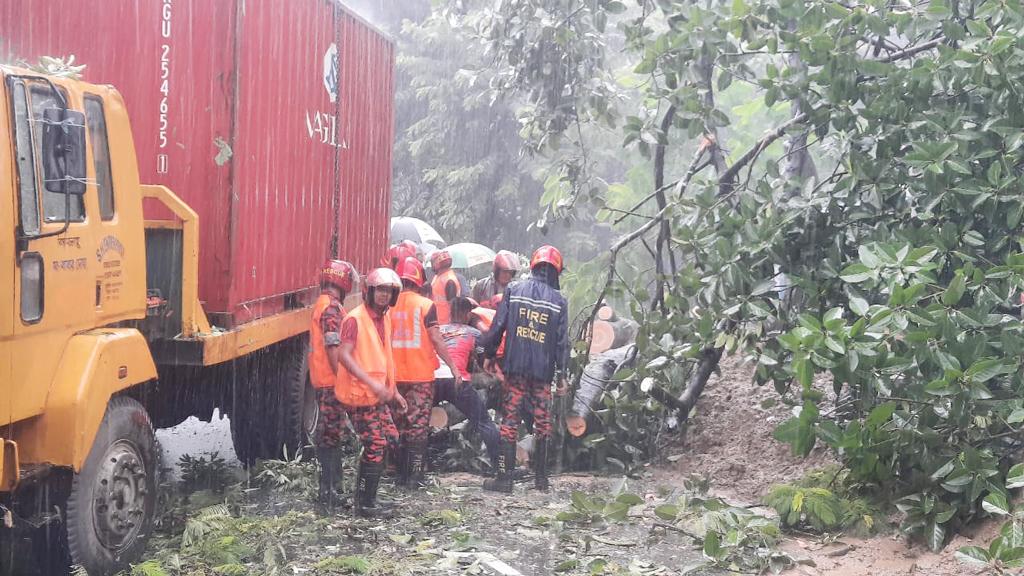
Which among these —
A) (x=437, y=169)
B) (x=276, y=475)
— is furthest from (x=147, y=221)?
(x=437, y=169)

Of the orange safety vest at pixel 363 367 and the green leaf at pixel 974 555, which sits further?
the orange safety vest at pixel 363 367

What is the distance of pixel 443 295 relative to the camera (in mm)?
8977

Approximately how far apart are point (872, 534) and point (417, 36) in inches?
732

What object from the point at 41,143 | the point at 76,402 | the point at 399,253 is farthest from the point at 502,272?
the point at 41,143

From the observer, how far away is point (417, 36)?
22938mm

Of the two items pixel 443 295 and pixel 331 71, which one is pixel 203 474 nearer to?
pixel 443 295

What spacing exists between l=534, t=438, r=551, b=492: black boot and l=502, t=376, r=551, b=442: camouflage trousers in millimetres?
56

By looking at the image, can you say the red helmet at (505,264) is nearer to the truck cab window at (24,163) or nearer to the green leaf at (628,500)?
the green leaf at (628,500)

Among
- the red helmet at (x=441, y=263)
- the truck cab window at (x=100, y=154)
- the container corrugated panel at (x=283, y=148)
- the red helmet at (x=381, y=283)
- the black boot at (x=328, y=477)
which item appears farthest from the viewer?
the red helmet at (x=441, y=263)

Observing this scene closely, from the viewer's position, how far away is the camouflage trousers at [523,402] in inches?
303

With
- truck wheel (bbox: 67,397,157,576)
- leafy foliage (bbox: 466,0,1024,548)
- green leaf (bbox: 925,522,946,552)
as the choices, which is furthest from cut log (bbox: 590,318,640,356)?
truck wheel (bbox: 67,397,157,576)

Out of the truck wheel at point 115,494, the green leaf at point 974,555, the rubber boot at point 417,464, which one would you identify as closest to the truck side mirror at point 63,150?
the truck wheel at point 115,494

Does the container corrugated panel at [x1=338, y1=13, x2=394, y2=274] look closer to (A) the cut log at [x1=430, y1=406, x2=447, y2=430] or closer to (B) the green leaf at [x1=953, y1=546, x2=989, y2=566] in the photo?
(A) the cut log at [x1=430, y1=406, x2=447, y2=430]

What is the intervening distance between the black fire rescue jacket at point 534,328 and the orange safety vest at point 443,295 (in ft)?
3.95
